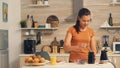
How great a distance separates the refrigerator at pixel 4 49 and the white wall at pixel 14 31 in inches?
8.0

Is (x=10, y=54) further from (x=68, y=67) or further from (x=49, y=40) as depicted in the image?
(x=68, y=67)

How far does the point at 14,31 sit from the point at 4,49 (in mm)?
762

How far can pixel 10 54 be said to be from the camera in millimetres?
Answer: 5676

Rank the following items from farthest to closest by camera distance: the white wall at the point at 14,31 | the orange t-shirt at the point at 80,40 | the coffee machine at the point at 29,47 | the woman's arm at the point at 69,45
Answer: the coffee machine at the point at 29,47 → the white wall at the point at 14,31 → the orange t-shirt at the point at 80,40 → the woman's arm at the point at 69,45

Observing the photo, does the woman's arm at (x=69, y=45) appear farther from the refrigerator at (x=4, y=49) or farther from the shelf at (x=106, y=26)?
the shelf at (x=106, y=26)

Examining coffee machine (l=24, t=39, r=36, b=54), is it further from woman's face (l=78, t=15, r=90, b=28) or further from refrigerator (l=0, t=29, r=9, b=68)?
woman's face (l=78, t=15, r=90, b=28)

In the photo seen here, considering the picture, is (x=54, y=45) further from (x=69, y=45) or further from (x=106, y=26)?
(x=69, y=45)

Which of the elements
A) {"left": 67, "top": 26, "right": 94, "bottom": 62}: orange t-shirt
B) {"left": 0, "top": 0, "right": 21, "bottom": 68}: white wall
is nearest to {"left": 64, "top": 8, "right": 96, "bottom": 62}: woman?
{"left": 67, "top": 26, "right": 94, "bottom": 62}: orange t-shirt

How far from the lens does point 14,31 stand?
595 cm

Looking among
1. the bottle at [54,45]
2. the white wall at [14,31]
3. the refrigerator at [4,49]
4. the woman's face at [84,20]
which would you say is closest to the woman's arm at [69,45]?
the woman's face at [84,20]

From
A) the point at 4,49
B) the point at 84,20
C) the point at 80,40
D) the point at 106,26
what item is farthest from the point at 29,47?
the point at 84,20

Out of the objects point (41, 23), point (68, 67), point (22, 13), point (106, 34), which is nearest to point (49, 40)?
point (41, 23)

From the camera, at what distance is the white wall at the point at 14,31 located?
5.70 metres

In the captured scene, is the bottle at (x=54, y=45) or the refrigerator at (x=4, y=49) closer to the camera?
the refrigerator at (x=4, y=49)
